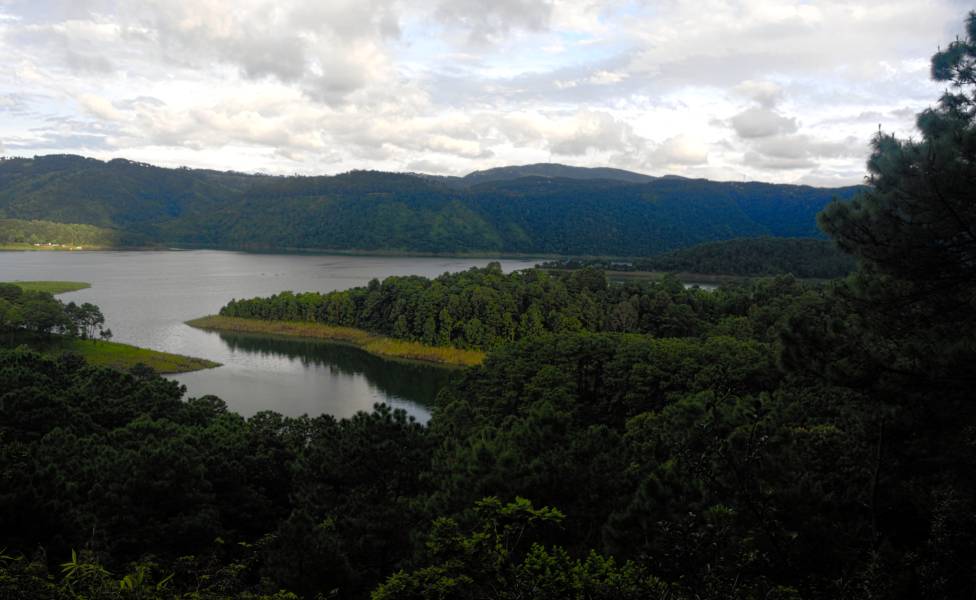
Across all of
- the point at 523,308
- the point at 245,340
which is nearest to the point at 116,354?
the point at 245,340

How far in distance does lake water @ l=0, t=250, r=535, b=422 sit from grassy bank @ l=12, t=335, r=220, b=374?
1471 mm

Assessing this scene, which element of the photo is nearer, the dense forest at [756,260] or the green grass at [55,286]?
the green grass at [55,286]

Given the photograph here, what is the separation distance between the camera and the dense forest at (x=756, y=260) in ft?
317

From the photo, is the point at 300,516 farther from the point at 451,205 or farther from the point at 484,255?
the point at 451,205

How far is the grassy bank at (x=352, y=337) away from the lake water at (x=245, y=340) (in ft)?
4.76

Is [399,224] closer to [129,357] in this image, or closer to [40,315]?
[40,315]

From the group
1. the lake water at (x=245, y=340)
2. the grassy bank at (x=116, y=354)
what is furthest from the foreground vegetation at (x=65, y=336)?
the lake water at (x=245, y=340)

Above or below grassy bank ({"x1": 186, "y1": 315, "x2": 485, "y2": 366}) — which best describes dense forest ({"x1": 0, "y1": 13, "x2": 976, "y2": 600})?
above

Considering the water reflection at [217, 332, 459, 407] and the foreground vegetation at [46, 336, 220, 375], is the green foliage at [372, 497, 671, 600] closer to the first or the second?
the water reflection at [217, 332, 459, 407]

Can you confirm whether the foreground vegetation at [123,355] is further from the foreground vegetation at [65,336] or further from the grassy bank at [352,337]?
the grassy bank at [352,337]

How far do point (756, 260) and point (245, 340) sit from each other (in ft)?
263

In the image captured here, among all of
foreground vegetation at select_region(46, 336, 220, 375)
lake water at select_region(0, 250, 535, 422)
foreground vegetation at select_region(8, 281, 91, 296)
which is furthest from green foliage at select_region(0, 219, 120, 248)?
foreground vegetation at select_region(46, 336, 220, 375)

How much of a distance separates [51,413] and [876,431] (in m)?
19.8

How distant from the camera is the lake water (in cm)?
3531
